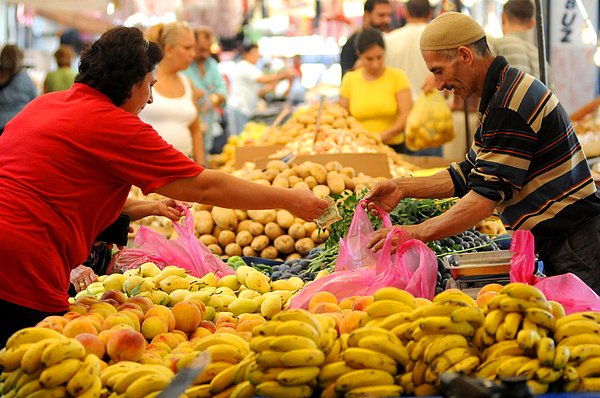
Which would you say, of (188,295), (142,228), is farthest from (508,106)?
(142,228)

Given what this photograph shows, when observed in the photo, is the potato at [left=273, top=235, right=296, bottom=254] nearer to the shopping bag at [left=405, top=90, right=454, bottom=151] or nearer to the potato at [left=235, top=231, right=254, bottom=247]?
the potato at [left=235, top=231, right=254, bottom=247]

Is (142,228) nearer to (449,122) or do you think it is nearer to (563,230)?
(563,230)

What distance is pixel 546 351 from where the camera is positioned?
245 centimetres

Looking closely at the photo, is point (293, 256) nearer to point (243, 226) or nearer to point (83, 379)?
point (243, 226)

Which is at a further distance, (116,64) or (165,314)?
(116,64)

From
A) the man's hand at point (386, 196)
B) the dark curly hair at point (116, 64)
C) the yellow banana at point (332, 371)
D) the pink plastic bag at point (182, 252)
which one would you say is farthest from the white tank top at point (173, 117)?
the yellow banana at point (332, 371)

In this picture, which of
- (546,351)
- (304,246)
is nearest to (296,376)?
(546,351)

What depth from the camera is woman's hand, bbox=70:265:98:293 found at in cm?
430

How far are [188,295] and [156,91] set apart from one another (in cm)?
414

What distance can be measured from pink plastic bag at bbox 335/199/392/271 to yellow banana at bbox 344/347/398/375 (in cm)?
145

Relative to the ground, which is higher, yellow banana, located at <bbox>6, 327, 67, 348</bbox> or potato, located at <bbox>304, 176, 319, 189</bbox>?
yellow banana, located at <bbox>6, 327, 67, 348</bbox>

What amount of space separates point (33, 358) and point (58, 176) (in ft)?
3.31

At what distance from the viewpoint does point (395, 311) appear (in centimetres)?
276

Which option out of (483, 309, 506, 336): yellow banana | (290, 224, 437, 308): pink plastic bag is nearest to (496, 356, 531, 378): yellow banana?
(483, 309, 506, 336): yellow banana
